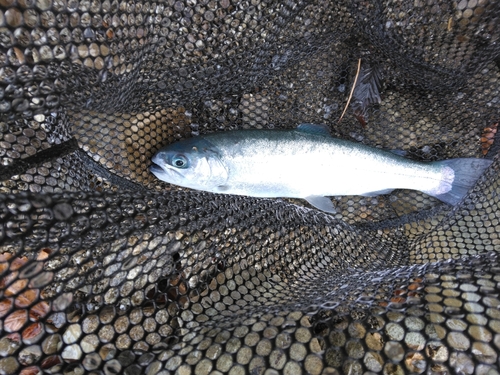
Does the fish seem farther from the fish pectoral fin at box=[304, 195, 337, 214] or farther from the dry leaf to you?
the dry leaf

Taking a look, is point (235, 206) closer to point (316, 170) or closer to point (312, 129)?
point (316, 170)

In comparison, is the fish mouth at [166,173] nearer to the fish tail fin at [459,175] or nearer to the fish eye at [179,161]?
the fish eye at [179,161]

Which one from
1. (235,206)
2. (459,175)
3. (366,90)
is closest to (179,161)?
(235,206)

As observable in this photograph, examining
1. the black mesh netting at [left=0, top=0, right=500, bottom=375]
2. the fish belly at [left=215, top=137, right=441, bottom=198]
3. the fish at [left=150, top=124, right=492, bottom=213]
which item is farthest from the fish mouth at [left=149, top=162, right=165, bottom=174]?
the fish belly at [left=215, top=137, right=441, bottom=198]

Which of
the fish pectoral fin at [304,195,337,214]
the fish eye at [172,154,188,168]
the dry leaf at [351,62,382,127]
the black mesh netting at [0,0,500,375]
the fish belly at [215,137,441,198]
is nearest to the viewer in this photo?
the black mesh netting at [0,0,500,375]

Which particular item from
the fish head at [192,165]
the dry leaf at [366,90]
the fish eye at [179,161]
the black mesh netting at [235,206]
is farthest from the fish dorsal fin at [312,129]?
the fish eye at [179,161]

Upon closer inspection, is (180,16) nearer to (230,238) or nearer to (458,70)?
(230,238)

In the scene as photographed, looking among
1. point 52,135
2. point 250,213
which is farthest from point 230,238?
point 52,135
